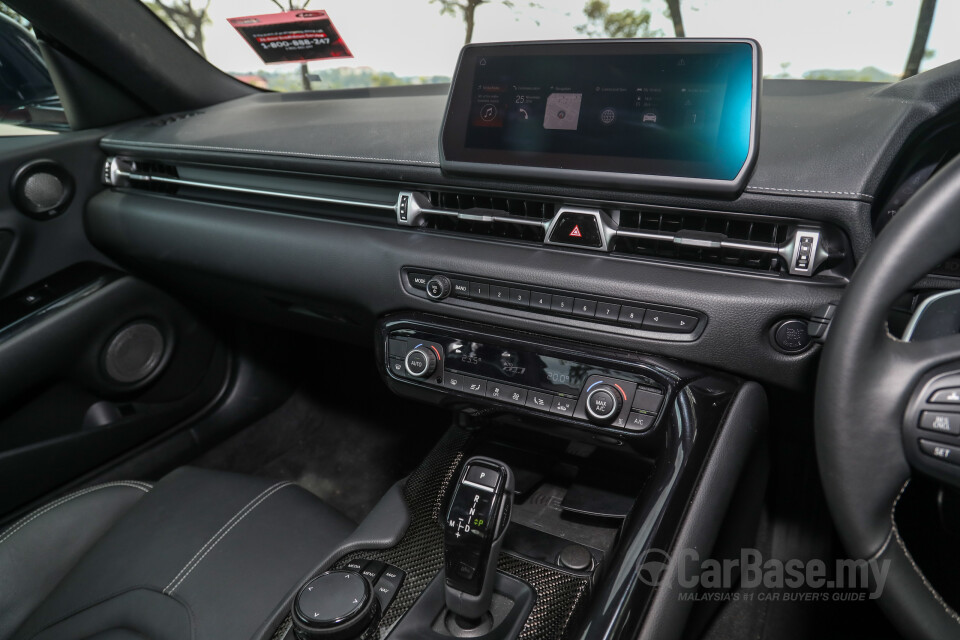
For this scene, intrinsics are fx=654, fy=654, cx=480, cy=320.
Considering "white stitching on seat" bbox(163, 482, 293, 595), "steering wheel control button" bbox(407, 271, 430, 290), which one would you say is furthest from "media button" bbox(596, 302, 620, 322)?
"white stitching on seat" bbox(163, 482, 293, 595)

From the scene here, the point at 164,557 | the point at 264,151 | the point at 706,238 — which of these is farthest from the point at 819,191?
the point at 164,557

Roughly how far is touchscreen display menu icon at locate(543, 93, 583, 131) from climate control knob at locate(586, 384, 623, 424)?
418mm

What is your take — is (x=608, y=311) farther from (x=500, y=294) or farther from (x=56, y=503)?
(x=56, y=503)

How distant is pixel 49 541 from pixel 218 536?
0.34 metres

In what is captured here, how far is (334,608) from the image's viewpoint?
2.84ft

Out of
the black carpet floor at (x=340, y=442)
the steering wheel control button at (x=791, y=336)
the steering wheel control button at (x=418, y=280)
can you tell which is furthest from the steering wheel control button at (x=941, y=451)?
the black carpet floor at (x=340, y=442)

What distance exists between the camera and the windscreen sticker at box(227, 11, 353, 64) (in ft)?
5.28

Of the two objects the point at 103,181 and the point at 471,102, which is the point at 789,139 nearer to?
the point at 471,102

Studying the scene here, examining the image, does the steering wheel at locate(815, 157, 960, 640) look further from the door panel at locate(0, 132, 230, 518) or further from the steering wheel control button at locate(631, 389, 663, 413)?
the door panel at locate(0, 132, 230, 518)

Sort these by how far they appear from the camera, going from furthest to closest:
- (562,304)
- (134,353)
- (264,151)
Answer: (134,353) < (264,151) < (562,304)

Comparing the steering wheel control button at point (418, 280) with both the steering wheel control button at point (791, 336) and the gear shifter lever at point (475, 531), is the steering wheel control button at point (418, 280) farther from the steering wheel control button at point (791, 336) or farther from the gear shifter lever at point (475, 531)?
the steering wheel control button at point (791, 336)

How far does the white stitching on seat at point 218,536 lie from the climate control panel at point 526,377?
0.32 m

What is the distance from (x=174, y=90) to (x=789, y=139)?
160 cm

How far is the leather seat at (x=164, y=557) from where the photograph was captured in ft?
3.43
